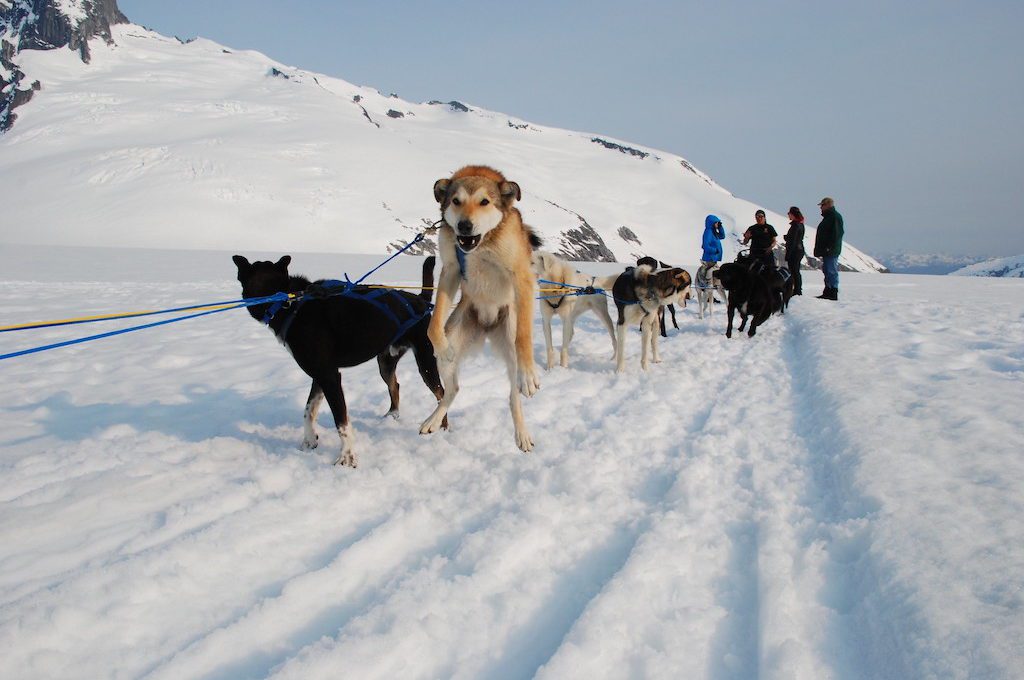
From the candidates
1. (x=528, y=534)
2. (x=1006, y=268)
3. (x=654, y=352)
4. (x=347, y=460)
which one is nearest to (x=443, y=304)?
Answer: (x=347, y=460)

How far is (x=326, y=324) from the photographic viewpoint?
12.6ft

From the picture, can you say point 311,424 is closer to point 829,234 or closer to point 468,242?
point 468,242

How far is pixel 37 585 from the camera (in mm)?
2299

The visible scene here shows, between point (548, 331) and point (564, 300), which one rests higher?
point (564, 300)

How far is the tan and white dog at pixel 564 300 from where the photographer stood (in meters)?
7.26

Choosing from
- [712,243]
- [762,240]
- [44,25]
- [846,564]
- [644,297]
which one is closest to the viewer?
[846,564]

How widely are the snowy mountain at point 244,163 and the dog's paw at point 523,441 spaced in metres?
54.7

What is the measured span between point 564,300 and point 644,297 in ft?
3.25

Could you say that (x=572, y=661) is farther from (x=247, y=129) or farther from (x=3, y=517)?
(x=247, y=129)

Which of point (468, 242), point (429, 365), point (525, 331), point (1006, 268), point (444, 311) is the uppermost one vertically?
point (1006, 268)

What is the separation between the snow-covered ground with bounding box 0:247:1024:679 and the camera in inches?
77.2

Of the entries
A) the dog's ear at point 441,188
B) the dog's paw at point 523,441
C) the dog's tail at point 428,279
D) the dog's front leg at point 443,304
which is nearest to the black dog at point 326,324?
the dog's front leg at point 443,304

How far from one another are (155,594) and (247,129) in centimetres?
9184

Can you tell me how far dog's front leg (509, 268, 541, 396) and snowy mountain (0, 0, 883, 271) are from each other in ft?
179
